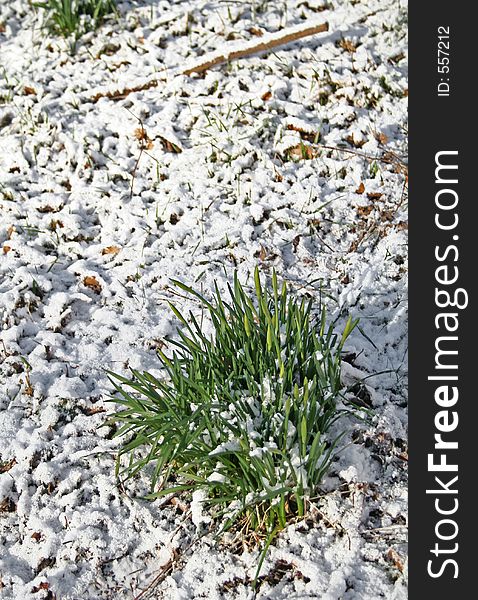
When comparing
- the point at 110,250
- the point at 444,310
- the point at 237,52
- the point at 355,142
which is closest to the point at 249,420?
the point at 444,310

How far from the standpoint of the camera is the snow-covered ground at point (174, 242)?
2412 mm

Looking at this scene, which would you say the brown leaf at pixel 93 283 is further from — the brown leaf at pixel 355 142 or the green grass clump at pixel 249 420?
the brown leaf at pixel 355 142

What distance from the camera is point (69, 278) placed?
11.8 feet

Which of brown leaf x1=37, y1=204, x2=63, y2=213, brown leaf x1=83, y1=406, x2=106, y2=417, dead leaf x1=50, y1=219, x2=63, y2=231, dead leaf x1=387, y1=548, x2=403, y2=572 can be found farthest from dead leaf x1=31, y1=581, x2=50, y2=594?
brown leaf x1=37, y1=204, x2=63, y2=213

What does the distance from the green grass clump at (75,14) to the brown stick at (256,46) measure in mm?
904

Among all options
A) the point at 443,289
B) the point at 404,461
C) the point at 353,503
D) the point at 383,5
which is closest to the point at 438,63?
the point at 443,289

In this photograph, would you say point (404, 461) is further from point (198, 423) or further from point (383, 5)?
point (383, 5)

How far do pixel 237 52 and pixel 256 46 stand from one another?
0.44ft

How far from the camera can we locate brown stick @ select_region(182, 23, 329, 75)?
14.9 ft

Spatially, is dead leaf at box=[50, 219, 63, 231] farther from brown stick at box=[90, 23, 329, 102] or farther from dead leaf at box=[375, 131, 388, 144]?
dead leaf at box=[375, 131, 388, 144]

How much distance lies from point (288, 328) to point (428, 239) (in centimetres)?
63

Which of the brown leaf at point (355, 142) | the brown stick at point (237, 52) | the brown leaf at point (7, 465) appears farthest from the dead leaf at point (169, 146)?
the brown leaf at point (7, 465)

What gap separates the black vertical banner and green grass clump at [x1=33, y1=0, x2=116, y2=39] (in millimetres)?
2711

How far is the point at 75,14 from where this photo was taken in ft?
16.0
